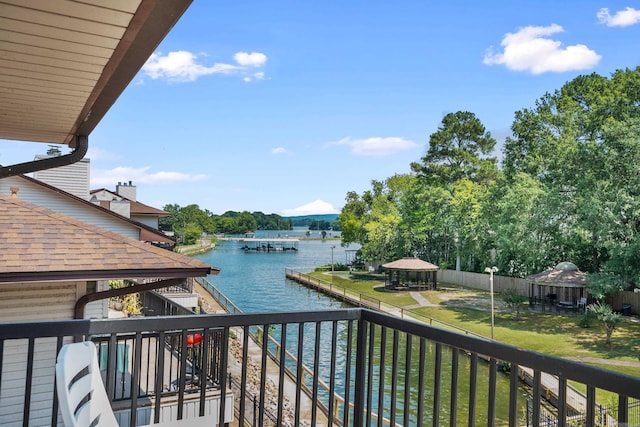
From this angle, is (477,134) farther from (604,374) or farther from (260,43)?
(604,374)

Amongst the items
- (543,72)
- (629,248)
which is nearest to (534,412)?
A: (629,248)

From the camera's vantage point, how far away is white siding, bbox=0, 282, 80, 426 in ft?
17.5

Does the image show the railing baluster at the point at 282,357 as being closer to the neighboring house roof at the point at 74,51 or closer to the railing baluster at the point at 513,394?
the railing baluster at the point at 513,394

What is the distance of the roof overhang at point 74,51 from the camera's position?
1.55 meters

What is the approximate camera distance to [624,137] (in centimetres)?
1678

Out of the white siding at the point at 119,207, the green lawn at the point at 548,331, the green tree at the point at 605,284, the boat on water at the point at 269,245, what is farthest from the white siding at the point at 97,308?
the boat on water at the point at 269,245

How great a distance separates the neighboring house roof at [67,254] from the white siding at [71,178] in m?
8.81

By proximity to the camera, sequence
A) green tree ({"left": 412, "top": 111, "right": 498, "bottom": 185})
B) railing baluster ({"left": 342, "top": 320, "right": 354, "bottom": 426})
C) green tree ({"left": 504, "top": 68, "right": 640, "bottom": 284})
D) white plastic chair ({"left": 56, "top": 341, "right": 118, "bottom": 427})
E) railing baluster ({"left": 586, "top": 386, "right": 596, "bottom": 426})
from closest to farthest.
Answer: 1. white plastic chair ({"left": 56, "top": 341, "right": 118, "bottom": 427})
2. railing baluster ({"left": 586, "top": 386, "right": 596, "bottom": 426})
3. railing baluster ({"left": 342, "top": 320, "right": 354, "bottom": 426})
4. green tree ({"left": 504, "top": 68, "right": 640, "bottom": 284})
5. green tree ({"left": 412, "top": 111, "right": 498, "bottom": 185})

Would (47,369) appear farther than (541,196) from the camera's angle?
No

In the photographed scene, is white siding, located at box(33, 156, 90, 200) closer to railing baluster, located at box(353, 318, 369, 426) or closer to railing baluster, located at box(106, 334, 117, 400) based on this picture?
railing baluster, located at box(106, 334, 117, 400)

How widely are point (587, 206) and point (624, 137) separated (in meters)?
2.59

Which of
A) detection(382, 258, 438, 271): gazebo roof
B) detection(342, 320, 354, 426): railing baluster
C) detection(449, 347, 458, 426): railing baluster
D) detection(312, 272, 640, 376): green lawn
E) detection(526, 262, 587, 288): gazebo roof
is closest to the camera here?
detection(449, 347, 458, 426): railing baluster

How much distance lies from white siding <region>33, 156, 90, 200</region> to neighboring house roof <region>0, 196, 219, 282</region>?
8812mm

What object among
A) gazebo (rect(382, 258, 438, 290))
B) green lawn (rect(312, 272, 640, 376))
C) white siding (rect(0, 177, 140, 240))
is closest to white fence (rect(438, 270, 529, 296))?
green lawn (rect(312, 272, 640, 376))
